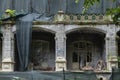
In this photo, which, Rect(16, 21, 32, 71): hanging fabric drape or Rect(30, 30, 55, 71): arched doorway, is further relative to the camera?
Rect(30, 30, 55, 71): arched doorway

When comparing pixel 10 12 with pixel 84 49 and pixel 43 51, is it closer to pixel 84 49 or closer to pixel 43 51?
pixel 43 51

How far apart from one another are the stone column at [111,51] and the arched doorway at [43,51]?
426 centimetres

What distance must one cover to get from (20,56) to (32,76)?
10.9m

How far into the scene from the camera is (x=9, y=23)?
25.3 metres

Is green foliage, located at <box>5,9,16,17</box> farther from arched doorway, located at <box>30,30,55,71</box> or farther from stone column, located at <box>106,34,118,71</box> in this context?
stone column, located at <box>106,34,118,71</box>

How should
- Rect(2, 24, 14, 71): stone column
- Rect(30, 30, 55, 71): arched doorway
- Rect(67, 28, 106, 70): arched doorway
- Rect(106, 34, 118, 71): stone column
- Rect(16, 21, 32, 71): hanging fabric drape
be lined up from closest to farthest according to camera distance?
Rect(106, 34, 118, 71): stone column
Rect(2, 24, 14, 71): stone column
Rect(16, 21, 32, 71): hanging fabric drape
Rect(30, 30, 55, 71): arched doorway
Rect(67, 28, 106, 70): arched doorway

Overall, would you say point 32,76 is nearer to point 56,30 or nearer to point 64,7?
point 56,30

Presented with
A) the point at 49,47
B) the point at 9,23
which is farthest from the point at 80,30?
the point at 9,23

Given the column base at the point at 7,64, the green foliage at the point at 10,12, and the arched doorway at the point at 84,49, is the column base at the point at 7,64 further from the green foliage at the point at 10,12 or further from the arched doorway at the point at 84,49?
the arched doorway at the point at 84,49

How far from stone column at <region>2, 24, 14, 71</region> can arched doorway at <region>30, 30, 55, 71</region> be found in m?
2.39

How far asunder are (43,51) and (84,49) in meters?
2.97

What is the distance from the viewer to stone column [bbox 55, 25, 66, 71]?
24.9 meters

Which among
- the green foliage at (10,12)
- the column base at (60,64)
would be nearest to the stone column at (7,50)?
the green foliage at (10,12)

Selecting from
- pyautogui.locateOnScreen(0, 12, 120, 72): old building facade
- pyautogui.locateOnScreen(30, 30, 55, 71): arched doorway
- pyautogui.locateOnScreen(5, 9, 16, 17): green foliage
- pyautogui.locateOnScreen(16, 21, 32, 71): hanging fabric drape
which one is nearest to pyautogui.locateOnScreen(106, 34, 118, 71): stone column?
pyautogui.locateOnScreen(0, 12, 120, 72): old building facade
